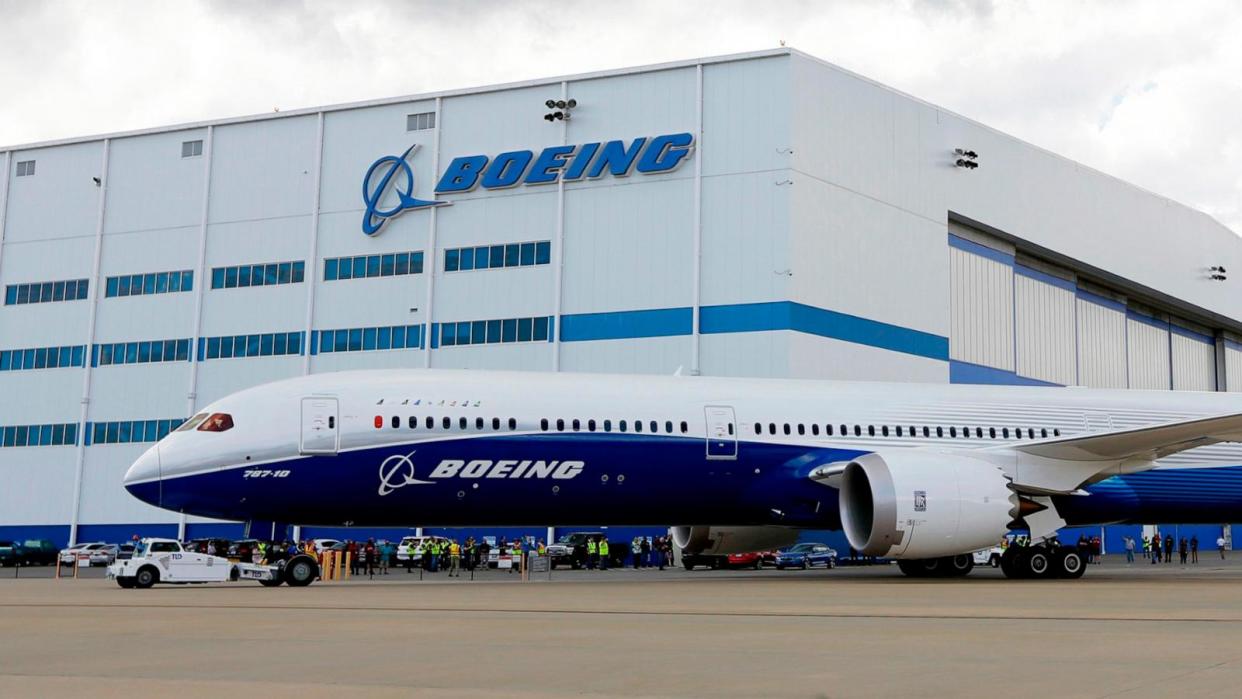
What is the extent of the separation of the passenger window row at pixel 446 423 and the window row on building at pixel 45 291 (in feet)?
121

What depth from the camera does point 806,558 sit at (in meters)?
40.0

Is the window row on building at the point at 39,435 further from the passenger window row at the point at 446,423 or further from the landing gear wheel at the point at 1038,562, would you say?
the landing gear wheel at the point at 1038,562

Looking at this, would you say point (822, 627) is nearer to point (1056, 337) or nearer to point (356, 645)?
point (356, 645)

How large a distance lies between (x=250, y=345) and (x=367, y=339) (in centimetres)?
519

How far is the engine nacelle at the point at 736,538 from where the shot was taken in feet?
85.1

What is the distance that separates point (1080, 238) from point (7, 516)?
48.4 m

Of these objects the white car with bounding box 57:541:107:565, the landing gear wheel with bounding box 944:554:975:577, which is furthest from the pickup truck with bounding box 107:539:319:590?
the white car with bounding box 57:541:107:565

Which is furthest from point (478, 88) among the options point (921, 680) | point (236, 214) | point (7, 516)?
point (921, 680)

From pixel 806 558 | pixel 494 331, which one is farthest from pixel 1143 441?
pixel 494 331

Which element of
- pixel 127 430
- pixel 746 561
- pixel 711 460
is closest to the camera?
pixel 711 460

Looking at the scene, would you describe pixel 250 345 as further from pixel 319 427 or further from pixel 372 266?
pixel 319 427

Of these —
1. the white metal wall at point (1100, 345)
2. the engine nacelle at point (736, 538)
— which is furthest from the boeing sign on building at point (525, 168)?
the white metal wall at point (1100, 345)

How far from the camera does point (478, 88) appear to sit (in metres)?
48.6

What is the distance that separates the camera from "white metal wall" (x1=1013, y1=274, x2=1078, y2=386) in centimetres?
5566
